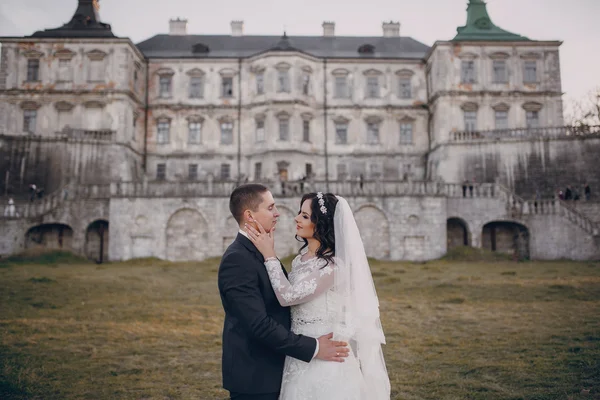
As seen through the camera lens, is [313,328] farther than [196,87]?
No

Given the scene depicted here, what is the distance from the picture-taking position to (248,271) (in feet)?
14.5

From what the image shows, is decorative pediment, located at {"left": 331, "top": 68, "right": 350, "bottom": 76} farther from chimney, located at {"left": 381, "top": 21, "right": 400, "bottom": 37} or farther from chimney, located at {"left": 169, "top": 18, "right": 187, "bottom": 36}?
chimney, located at {"left": 169, "top": 18, "right": 187, "bottom": 36}

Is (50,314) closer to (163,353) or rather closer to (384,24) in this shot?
(163,353)

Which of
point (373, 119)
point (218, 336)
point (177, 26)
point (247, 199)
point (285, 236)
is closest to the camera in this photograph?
point (247, 199)

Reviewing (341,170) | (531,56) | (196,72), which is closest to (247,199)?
Result: (341,170)

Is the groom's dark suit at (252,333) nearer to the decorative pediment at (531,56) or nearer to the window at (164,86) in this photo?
the window at (164,86)

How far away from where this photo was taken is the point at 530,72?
138ft

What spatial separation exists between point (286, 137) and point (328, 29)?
45.8 ft

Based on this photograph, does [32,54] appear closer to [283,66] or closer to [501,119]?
[283,66]

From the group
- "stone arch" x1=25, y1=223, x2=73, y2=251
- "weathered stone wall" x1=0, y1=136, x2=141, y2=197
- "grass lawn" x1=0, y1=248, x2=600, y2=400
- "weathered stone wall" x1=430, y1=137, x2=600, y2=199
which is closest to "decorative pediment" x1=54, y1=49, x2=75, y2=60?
"weathered stone wall" x1=0, y1=136, x2=141, y2=197

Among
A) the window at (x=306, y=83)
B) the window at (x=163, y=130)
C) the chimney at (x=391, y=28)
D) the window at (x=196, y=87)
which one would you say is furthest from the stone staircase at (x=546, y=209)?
the window at (x=163, y=130)

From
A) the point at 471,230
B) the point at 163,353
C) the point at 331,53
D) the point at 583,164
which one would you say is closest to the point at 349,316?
the point at 163,353

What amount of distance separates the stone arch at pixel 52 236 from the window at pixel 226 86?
18.4m

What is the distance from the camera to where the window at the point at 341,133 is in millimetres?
44125
